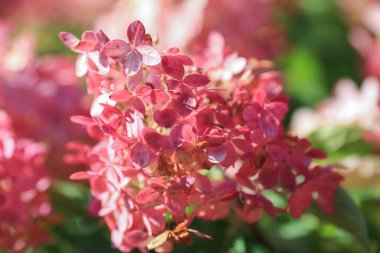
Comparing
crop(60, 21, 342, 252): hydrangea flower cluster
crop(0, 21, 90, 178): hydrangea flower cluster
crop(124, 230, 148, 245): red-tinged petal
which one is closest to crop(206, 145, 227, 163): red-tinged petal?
crop(60, 21, 342, 252): hydrangea flower cluster

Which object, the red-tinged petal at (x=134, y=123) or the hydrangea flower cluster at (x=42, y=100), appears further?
the hydrangea flower cluster at (x=42, y=100)

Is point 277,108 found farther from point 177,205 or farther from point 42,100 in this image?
point 42,100

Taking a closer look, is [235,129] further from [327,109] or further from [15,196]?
[327,109]

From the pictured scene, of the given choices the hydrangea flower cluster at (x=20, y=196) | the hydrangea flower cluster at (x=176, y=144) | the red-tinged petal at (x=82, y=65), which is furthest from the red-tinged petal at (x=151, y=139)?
the hydrangea flower cluster at (x=20, y=196)

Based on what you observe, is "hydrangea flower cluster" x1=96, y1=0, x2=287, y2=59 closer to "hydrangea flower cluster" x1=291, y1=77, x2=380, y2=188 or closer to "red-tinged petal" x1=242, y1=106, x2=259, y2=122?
"hydrangea flower cluster" x1=291, y1=77, x2=380, y2=188

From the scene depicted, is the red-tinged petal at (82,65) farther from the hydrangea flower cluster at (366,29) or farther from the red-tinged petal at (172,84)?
the hydrangea flower cluster at (366,29)

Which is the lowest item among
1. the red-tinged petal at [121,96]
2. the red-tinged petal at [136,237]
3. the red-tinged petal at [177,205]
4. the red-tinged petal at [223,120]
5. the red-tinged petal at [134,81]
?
the red-tinged petal at [136,237]

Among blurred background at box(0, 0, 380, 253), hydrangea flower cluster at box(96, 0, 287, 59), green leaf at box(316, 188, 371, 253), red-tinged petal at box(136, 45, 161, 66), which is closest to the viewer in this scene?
red-tinged petal at box(136, 45, 161, 66)
